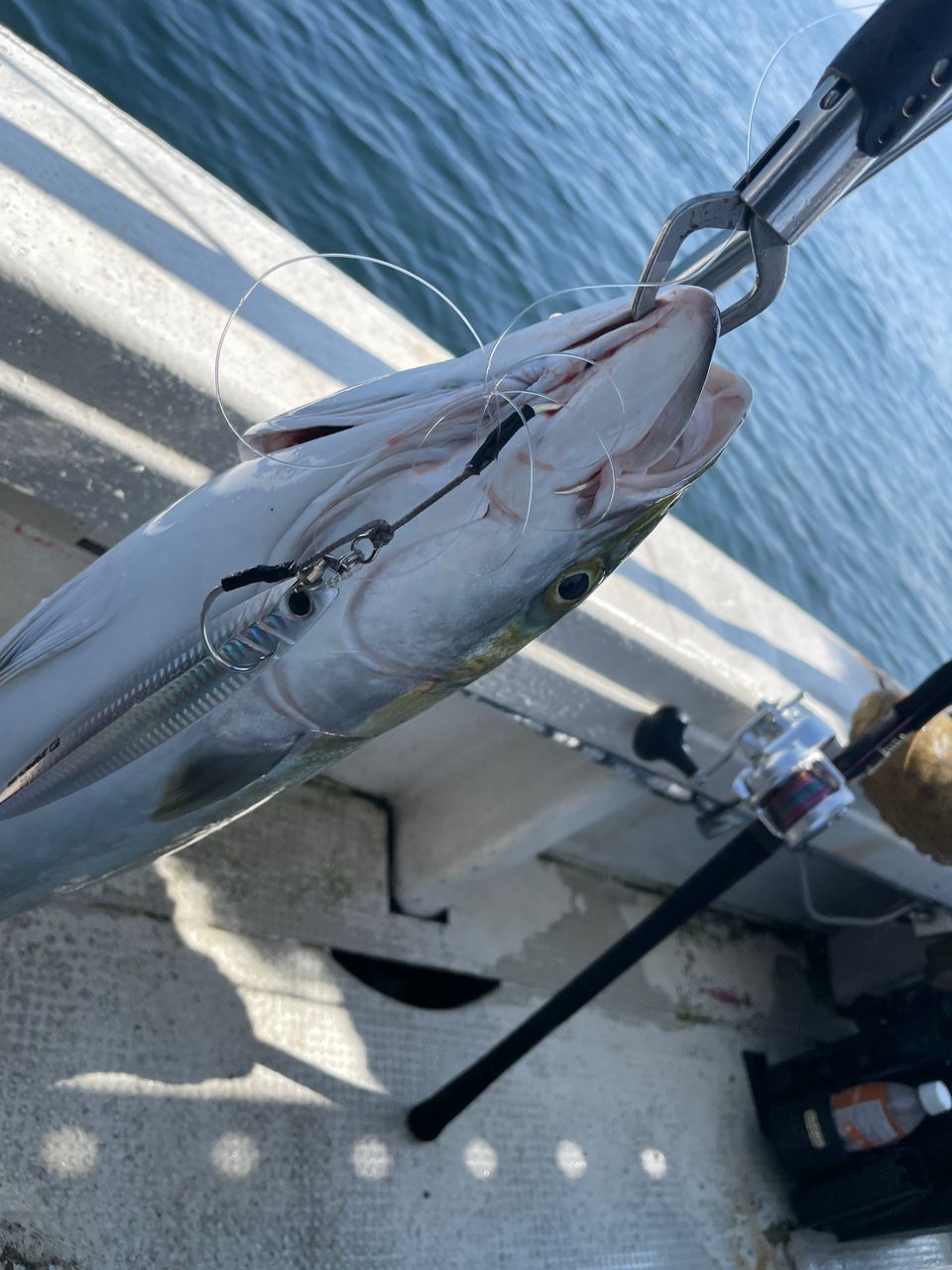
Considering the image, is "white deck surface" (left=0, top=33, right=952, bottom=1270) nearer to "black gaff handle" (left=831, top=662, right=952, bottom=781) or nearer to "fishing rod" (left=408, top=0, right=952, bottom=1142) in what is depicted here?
"black gaff handle" (left=831, top=662, right=952, bottom=781)

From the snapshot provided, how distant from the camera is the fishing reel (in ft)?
7.36

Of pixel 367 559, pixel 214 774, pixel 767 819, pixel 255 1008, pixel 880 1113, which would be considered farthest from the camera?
pixel 880 1113

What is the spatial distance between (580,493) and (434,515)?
202 mm

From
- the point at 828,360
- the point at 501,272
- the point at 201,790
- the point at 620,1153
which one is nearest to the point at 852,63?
the point at 201,790

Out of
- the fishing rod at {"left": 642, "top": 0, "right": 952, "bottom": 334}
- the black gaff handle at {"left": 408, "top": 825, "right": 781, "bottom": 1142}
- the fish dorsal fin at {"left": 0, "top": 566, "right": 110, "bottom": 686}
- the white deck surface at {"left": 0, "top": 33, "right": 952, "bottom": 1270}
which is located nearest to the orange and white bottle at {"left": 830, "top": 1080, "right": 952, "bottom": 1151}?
the white deck surface at {"left": 0, "top": 33, "right": 952, "bottom": 1270}

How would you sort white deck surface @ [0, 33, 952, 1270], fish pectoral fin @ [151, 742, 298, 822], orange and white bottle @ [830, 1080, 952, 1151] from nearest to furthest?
fish pectoral fin @ [151, 742, 298, 822]
white deck surface @ [0, 33, 952, 1270]
orange and white bottle @ [830, 1080, 952, 1151]

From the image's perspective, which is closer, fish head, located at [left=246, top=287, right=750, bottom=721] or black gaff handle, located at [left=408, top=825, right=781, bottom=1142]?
fish head, located at [left=246, top=287, right=750, bottom=721]

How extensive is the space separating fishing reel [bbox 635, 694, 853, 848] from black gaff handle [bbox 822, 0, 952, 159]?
1.38 m

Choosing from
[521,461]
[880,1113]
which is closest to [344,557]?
[521,461]

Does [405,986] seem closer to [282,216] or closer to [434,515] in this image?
[434,515]

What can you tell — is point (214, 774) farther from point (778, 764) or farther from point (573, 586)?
point (778, 764)

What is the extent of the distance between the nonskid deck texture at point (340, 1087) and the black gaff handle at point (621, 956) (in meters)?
0.32

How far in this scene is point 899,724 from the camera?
2373 millimetres

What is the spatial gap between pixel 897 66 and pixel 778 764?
4.89ft
